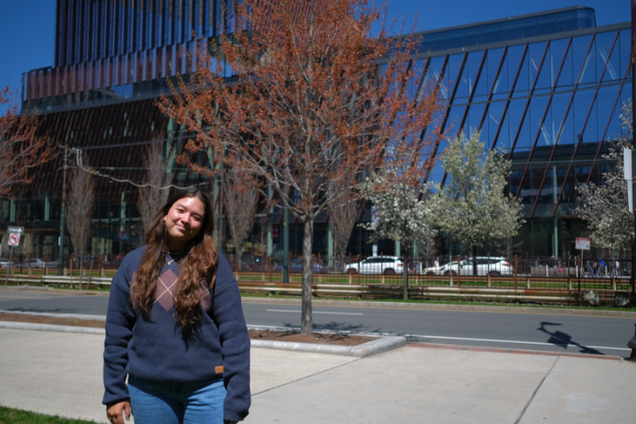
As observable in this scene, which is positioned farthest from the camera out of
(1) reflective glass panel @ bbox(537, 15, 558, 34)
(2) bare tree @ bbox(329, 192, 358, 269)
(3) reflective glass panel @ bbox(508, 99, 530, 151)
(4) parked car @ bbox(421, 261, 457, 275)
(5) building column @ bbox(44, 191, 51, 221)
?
(5) building column @ bbox(44, 191, 51, 221)

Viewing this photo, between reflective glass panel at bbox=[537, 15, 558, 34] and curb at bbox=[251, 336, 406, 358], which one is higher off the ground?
reflective glass panel at bbox=[537, 15, 558, 34]

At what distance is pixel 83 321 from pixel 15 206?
57091 mm

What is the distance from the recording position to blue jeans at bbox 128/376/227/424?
9.36ft

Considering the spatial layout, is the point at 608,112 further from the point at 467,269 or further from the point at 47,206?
the point at 47,206

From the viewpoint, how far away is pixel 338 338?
1061 centimetres

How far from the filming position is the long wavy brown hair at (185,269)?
9.32ft

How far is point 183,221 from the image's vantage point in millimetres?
3020

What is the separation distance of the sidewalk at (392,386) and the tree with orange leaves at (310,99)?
9.09 ft

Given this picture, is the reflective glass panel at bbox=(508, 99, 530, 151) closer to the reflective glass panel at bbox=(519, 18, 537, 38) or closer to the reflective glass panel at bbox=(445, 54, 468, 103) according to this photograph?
the reflective glass panel at bbox=(445, 54, 468, 103)

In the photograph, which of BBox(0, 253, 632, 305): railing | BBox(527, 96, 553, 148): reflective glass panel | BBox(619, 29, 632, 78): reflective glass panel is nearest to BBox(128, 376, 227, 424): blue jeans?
BBox(0, 253, 632, 305): railing

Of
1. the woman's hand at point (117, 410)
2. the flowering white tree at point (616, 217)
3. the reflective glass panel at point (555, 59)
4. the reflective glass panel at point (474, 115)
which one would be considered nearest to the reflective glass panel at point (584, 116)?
the reflective glass panel at point (555, 59)

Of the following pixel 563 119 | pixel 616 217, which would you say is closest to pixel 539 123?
pixel 563 119

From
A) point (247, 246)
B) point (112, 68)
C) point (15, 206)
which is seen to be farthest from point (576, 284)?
point (15, 206)

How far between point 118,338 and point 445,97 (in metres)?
31.5
